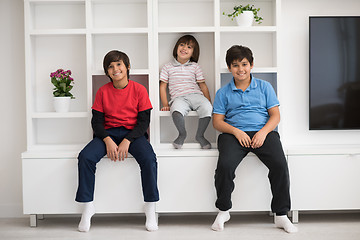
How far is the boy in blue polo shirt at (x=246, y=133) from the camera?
229cm

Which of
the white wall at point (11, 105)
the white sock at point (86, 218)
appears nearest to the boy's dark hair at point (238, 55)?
the white sock at point (86, 218)

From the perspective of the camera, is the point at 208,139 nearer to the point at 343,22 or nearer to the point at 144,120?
the point at 144,120

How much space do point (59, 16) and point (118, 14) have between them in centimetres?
40

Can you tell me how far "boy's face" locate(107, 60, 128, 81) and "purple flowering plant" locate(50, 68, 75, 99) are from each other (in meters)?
0.33

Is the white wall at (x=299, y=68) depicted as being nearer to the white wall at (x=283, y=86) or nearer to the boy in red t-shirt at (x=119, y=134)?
the white wall at (x=283, y=86)

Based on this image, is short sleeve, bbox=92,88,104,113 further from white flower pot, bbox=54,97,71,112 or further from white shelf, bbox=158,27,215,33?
white shelf, bbox=158,27,215,33

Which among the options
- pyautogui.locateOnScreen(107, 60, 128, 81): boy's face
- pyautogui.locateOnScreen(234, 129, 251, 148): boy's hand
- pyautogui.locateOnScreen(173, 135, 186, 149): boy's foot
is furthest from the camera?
pyautogui.locateOnScreen(173, 135, 186, 149): boy's foot

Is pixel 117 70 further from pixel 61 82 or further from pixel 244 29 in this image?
pixel 244 29

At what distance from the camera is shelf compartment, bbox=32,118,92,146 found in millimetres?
2795

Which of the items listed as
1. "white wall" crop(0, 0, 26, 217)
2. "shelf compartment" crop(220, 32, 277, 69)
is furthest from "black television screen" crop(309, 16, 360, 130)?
"white wall" crop(0, 0, 26, 217)

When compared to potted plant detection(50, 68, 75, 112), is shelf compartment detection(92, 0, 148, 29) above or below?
above

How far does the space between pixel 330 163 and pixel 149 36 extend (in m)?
1.34

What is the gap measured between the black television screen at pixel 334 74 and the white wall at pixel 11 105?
1.93 m

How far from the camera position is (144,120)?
8.04 ft
